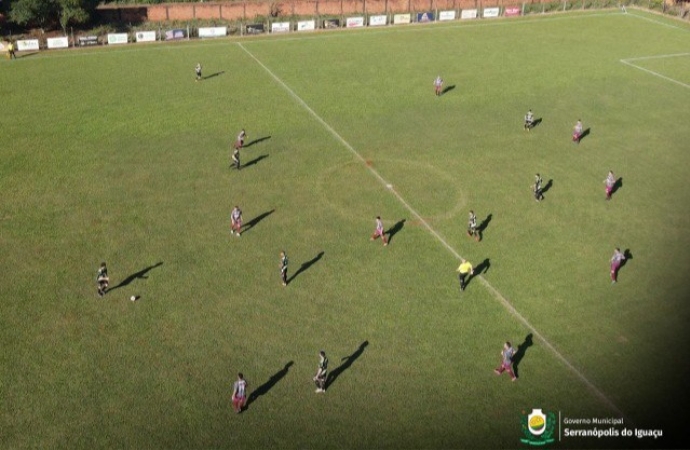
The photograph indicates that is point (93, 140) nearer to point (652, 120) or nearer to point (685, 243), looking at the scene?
point (685, 243)

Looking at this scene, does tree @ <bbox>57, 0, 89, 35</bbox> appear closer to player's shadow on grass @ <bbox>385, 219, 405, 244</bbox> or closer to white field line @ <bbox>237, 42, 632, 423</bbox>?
white field line @ <bbox>237, 42, 632, 423</bbox>

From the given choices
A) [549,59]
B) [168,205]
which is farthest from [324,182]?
[549,59]

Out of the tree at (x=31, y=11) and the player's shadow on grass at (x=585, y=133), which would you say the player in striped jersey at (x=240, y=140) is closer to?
the player's shadow on grass at (x=585, y=133)

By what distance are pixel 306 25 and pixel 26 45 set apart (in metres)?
30.4

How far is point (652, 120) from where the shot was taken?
4950cm

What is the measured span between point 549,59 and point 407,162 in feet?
102

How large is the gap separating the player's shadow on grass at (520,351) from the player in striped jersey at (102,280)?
700 inches

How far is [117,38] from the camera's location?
67.4m

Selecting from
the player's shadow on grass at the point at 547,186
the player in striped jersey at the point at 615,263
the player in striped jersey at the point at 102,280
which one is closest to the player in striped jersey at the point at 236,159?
the player in striped jersey at the point at 102,280

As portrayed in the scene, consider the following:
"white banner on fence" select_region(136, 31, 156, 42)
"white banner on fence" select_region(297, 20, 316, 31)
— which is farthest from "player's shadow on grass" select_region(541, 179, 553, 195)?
"white banner on fence" select_region(136, 31, 156, 42)

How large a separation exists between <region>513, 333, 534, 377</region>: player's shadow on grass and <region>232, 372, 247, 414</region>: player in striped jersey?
10294 mm

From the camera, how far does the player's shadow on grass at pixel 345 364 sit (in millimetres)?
23750

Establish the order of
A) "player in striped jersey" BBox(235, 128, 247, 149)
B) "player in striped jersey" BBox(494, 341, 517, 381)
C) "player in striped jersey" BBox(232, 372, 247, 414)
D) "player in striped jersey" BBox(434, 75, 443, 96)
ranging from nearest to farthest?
1. "player in striped jersey" BBox(232, 372, 247, 414)
2. "player in striped jersey" BBox(494, 341, 517, 381)
3. "player in striped jersey" BBox(235, 128, 247, 149)
4. "player in striped jersey" BBox(434, 75, 443, 96)

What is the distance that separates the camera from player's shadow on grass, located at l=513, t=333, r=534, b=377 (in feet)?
80.2
